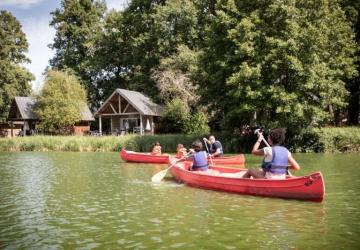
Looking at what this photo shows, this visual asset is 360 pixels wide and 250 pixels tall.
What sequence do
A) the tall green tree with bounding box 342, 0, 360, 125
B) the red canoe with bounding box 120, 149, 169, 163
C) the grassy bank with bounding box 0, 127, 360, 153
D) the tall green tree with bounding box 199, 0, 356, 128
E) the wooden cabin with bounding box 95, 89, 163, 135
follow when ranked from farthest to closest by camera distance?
the wooden cabin with bounding box 95, 89, 163, 135
the tall green tree with bounding box 342, 0, 360, 125
the grassy bank with bounding box 0, 127, 360, 153
the tall green tree with bounding box 199, 0, 356, 128
the red canoe with bounding box 120, 149, 169, 163

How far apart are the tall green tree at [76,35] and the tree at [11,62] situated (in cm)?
420

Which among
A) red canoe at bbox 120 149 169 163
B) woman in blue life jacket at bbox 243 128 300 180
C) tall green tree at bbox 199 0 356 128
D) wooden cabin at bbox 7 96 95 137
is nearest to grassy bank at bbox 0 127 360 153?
tall green tree at bbox 199 0 356 128

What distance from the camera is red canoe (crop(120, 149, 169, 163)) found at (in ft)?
79.7

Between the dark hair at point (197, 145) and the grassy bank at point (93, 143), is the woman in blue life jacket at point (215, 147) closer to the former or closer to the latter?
the dark hair at point (197, 145)

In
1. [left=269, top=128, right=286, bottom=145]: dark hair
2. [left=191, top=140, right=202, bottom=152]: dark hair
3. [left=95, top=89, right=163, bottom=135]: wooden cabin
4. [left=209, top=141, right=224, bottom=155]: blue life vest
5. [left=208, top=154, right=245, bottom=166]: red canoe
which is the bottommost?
[left=208, top=154, right=245, bottom=166]: red canoe

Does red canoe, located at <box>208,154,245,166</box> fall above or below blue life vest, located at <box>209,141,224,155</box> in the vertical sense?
below

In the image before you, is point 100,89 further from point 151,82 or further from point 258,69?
point 258,69

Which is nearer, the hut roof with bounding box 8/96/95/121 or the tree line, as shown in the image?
the tree line

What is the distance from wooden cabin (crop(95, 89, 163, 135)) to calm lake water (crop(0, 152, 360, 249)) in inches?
1135

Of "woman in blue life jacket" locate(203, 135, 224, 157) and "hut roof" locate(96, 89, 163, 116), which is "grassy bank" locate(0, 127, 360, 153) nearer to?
"hut roof" locate(96, 89, 163, 116)

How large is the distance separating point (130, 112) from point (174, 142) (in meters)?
13.9

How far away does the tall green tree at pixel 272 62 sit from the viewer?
2722 centimetres

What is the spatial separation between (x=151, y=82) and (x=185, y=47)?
7.27m

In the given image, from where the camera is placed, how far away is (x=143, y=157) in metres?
25.1
